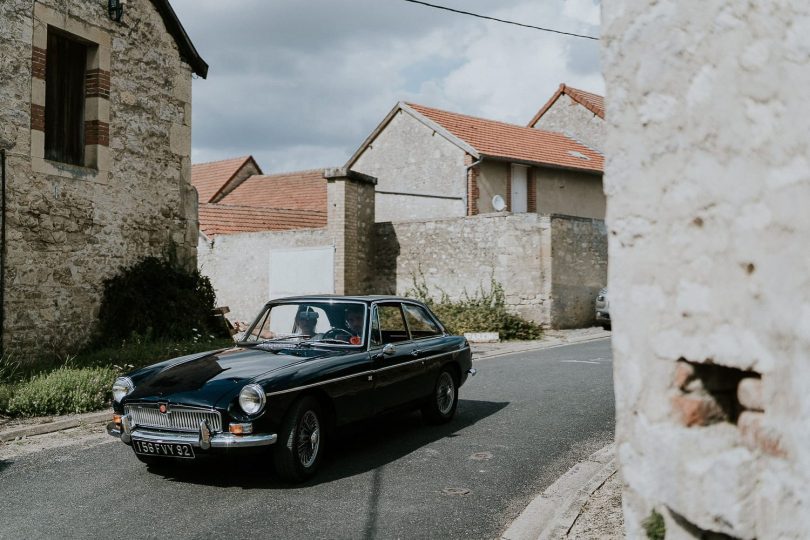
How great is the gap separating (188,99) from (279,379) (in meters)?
8.98

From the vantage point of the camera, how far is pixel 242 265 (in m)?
22.8

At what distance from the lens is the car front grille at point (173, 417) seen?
518 centimetres

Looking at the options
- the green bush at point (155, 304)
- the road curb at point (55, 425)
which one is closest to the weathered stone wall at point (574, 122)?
the green bush at point (155, 304)

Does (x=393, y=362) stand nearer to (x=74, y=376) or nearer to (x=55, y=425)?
(x=55, y=425)

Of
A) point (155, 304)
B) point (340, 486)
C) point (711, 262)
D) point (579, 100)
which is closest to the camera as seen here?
point (711, 262)

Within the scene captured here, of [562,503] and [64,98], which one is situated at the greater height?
[64,98]

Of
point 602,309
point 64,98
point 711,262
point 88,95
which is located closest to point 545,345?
point 602,309

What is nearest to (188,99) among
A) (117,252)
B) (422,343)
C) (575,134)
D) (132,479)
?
(117,252)

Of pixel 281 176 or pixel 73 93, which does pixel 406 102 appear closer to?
pixel 281 176

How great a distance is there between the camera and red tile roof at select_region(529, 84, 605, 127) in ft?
99.6

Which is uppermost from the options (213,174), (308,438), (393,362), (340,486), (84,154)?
(213,174)

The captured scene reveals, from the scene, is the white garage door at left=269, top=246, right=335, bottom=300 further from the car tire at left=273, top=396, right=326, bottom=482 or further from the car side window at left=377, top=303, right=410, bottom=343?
the car tire at left=273, top=396, right=326, bottom=482

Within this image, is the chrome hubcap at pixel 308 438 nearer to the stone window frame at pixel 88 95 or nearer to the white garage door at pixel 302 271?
the stone window frame at pixel 88 95

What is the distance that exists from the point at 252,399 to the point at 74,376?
4428 mm
